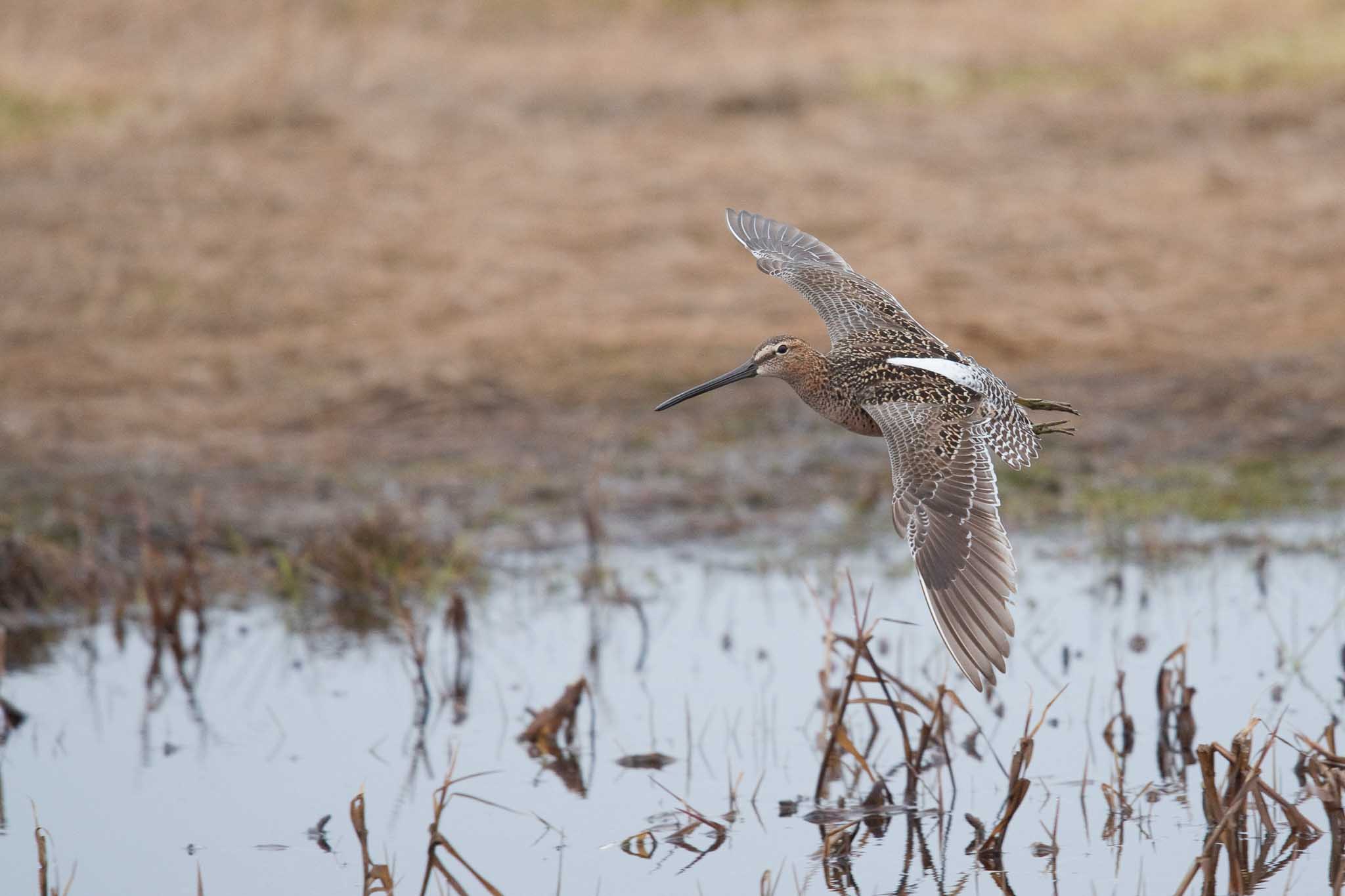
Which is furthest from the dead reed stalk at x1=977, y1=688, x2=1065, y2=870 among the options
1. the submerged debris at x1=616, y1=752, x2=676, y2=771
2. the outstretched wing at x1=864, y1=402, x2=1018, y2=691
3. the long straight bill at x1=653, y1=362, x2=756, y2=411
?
the long straight bill at x1=653, y1=362, x2=756, y2=411

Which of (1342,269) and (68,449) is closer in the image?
(68,449)

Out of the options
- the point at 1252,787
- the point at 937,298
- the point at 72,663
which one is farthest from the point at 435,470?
the point at 1252,787

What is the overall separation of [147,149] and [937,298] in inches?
224

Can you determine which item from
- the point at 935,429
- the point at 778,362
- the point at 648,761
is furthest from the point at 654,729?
the point at 935,429

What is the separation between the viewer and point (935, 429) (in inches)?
189

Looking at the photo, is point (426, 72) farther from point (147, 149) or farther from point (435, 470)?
point (435, 470)

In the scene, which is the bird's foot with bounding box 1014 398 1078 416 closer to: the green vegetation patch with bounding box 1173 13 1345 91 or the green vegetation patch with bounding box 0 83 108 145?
the green vegetation patch with bounding box 1173 13 1345 91

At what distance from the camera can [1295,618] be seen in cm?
673

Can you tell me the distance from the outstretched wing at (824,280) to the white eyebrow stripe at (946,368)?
0.21 meters

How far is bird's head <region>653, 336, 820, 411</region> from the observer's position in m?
5.19

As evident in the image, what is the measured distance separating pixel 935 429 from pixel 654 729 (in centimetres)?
171

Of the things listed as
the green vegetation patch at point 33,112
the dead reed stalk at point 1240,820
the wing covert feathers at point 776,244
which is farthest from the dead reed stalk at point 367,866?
the green vegetation patch at point 33,112

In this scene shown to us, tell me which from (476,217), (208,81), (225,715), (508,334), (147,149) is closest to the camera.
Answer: (225,715)

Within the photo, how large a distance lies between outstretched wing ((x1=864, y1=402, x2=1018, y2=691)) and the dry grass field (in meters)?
3.89
